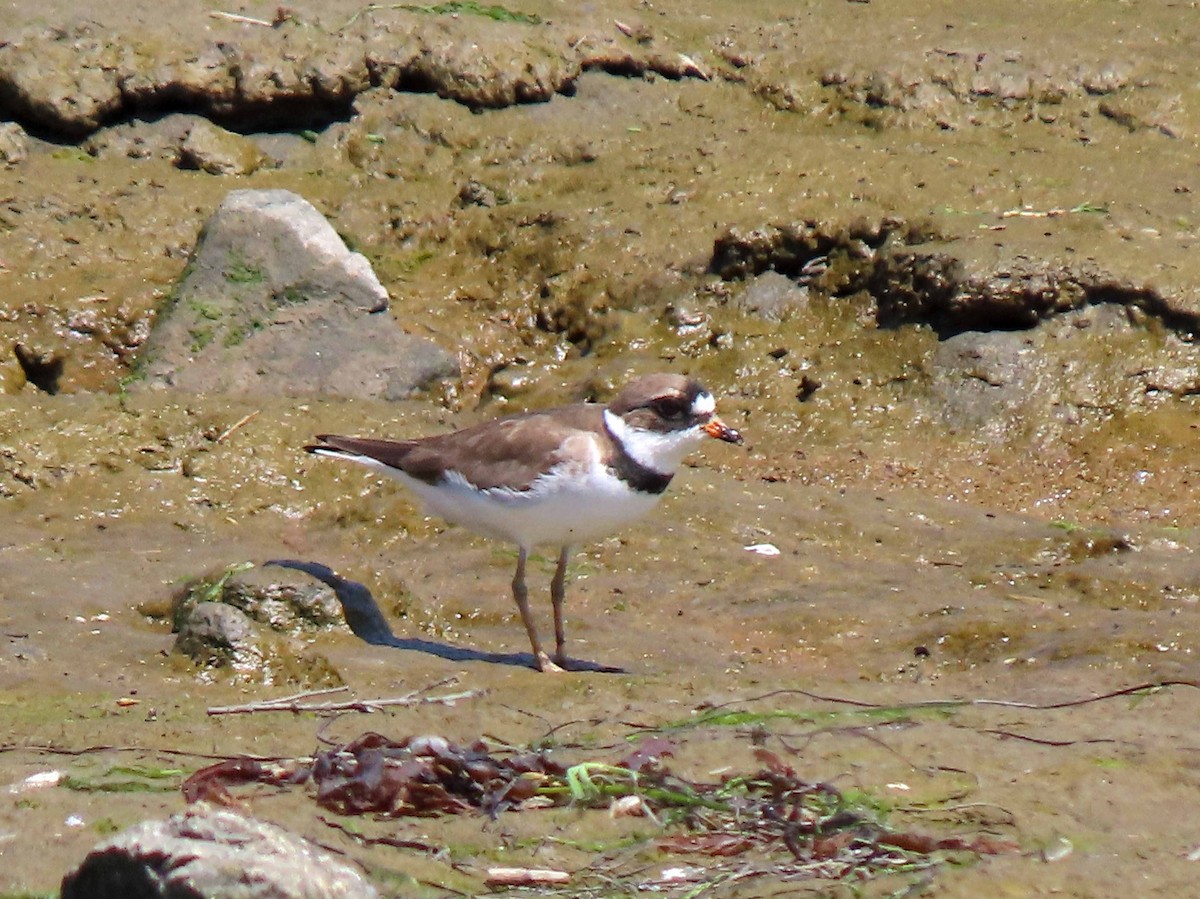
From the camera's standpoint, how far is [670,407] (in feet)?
23.8

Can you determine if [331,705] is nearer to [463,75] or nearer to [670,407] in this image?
[670,407]

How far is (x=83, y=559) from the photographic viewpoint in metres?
7.80

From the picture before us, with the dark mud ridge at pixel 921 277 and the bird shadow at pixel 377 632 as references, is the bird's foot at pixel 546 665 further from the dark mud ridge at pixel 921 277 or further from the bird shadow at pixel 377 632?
the dark mud ridge at pixel 921 277

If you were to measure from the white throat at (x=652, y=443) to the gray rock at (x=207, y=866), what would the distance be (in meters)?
3.83

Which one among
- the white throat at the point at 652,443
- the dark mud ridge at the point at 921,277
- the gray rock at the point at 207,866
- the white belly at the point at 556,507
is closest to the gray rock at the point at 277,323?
the dark mud ridge at the point at 921,277

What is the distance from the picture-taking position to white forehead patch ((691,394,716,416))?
7316mm

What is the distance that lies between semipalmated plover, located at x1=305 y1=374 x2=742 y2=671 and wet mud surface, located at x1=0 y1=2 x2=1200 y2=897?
1.48 feet

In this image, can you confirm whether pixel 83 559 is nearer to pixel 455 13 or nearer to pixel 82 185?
pixel 82 185

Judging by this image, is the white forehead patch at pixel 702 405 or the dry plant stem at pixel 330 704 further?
the white forehead patch at pixel 702 405

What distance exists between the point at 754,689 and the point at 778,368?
4223 millimetres

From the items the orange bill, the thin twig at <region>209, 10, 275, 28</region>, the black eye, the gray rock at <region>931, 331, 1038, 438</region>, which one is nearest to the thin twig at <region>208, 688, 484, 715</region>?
the black eye

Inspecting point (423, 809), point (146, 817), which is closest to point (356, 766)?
point (423, 809)

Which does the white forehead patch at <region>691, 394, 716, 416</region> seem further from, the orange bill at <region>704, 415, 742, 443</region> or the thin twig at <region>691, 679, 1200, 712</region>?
the thin twig at <region>691, 679, 1200, 712</region>

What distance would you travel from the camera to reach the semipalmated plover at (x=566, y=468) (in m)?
7.07
